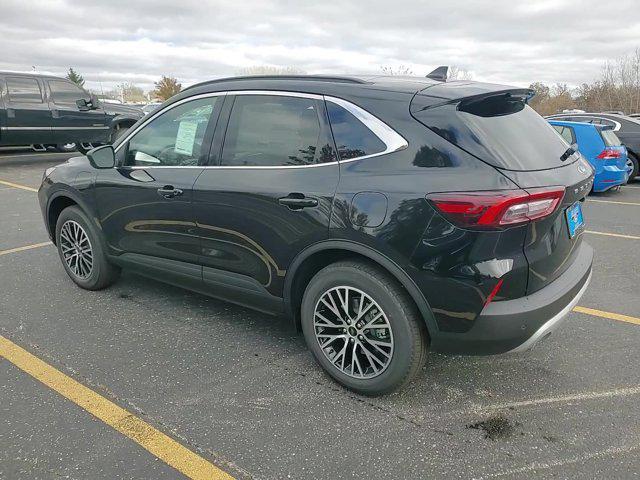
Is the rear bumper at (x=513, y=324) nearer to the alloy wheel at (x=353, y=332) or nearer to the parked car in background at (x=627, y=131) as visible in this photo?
the alloy wheel at (x=353, y=332)

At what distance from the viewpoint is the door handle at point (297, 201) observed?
2.70m

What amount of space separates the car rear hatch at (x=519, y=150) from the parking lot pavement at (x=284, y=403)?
29.7 inches

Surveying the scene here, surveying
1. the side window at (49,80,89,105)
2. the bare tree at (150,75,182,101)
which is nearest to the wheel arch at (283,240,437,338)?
the side window at (49,80,89,105)

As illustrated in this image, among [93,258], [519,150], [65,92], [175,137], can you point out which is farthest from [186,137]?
[65,92]

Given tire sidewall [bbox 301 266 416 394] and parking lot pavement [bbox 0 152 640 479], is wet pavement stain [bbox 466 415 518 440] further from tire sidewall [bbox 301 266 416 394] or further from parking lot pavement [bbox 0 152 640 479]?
tire sidewall [bbox 301 266 416 394]

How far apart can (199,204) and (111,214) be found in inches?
40.5

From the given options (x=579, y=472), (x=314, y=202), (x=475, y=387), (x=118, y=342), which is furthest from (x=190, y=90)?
(x=579, y=472)

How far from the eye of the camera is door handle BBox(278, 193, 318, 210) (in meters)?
2.70

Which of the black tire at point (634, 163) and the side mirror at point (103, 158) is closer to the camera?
the side mirror at point (103, 158)

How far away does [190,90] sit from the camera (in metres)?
3.48

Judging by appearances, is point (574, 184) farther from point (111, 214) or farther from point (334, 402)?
point (111, 214)

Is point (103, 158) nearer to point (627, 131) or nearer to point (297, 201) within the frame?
point (297, 201)

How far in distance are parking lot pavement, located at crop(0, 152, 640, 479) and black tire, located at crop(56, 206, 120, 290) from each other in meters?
0.22

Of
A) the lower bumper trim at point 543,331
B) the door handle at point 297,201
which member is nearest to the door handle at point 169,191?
the door handle at point 297,201
